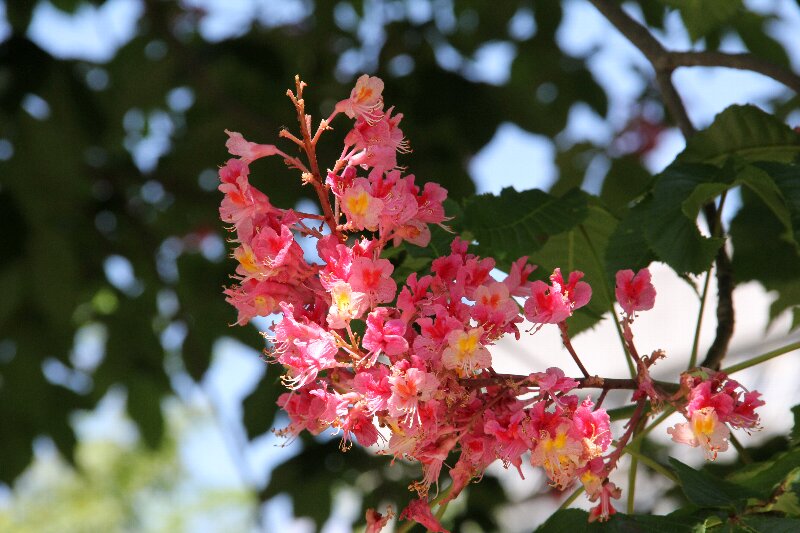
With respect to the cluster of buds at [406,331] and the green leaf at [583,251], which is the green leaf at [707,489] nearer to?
the cluster of buds at [406,331]

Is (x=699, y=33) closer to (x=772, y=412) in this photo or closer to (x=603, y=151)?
(x=603, y=151)

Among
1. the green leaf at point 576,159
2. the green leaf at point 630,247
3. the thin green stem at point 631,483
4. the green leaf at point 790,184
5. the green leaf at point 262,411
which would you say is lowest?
the green leaf at point 262,411

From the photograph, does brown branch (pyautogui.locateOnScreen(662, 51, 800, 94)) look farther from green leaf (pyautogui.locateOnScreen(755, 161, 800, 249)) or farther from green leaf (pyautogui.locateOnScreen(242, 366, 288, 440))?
green leaf (pyautogui.locateOnScreen(242, 366, 288, 440))

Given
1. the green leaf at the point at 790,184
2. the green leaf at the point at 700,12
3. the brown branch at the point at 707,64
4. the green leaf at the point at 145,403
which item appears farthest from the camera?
the green leaf at the point at 145,403

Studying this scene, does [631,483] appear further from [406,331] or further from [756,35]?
[756,35]

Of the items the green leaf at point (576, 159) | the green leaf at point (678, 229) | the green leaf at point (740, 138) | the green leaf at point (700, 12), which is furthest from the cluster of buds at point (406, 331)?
the green leaf at point (576, 159)

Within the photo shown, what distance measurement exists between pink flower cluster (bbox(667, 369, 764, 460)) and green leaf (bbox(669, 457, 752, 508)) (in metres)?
0.08

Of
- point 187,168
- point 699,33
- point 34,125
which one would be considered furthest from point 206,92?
point 699,33

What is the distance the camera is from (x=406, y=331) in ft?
2.97

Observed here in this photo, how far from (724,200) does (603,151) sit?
1857 millimetres

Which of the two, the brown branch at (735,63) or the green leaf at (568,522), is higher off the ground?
the brown branch at (735,63)

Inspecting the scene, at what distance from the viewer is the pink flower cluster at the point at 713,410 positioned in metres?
0.86

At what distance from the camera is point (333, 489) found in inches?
97.3

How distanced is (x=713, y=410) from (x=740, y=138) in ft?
1.82
